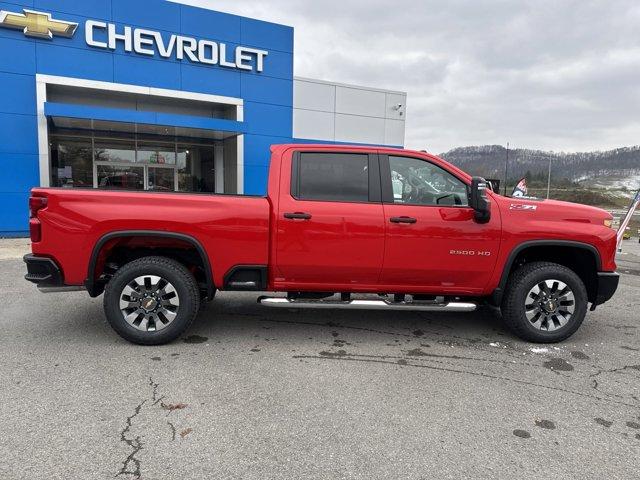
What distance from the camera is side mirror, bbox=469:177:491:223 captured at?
4516 millimetres

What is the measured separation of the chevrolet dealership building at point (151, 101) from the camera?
13.5 meters

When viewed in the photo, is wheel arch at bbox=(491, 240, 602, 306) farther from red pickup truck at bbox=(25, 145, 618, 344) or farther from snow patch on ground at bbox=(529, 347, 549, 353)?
snow patch on ground at bbox=(529, 347, 549, 353)

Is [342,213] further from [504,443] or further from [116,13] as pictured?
[116,13]

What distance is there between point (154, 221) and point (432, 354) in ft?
9.55

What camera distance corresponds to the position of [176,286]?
4527mm

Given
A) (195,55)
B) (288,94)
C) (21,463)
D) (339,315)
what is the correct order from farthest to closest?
(288,94) < (195,55) < (339,315) < (21,463)

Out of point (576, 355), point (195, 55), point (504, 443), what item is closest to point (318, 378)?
point (504, 443)

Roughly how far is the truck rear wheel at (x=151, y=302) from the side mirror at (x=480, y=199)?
282cm

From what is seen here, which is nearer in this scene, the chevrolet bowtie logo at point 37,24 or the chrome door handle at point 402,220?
the chrome door handle at point 402,220

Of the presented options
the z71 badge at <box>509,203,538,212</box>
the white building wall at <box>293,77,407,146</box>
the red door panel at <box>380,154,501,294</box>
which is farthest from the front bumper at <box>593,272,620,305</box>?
the white building wall at <box>293,77,407,146</box>

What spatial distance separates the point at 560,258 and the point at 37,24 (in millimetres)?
14640

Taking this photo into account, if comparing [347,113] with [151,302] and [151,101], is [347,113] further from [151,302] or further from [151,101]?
[151,302]

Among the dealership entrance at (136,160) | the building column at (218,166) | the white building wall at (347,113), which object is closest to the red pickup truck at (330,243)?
the dealership entrance at (136,160)

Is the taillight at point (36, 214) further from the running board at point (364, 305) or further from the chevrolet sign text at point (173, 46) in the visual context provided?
the chevrolet sign text at point (173, 46)
